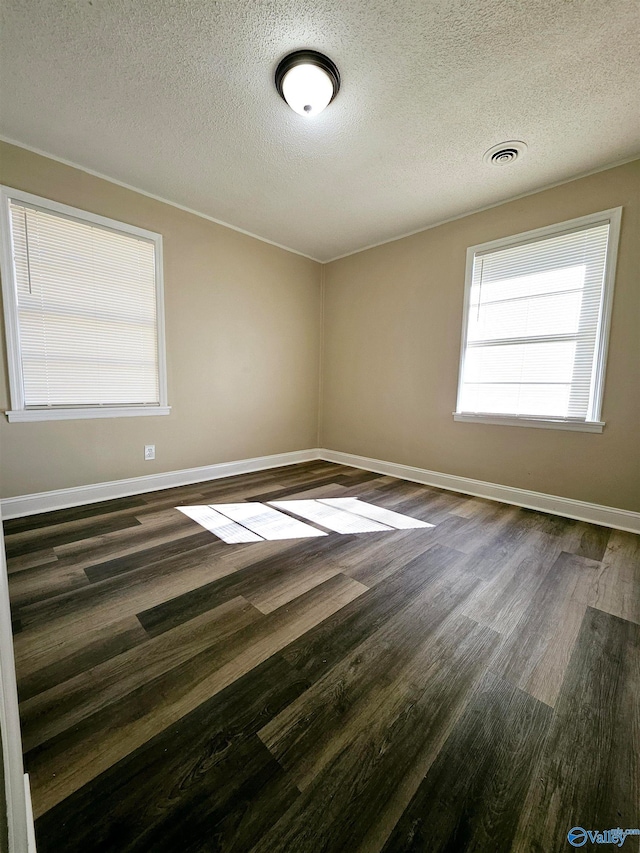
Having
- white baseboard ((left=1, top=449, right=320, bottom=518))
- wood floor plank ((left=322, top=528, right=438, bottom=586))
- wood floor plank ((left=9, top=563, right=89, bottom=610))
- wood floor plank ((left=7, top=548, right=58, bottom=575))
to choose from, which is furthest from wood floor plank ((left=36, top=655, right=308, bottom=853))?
white baseboard ((left=1, top=449, right=320, bottom=518))

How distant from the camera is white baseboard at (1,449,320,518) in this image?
2492mm

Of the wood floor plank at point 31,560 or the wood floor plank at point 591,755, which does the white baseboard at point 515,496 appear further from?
the wood floor plank at point 31,560

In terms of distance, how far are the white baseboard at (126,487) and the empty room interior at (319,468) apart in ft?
0.08

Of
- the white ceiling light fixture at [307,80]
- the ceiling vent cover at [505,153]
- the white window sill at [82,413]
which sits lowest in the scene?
the white window sill at [82,413]

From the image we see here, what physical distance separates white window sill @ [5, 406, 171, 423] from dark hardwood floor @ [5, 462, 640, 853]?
93 cm

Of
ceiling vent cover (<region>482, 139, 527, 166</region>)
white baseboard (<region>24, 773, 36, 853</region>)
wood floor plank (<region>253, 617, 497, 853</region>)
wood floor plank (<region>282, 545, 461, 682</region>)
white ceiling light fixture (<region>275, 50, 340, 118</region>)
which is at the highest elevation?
ceiling vent cover (<region>482, 139, 527, 166</region>)

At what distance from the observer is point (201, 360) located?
3.43m

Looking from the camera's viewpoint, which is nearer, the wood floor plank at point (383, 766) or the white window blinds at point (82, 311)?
the wood floor plank at point (383, 766)

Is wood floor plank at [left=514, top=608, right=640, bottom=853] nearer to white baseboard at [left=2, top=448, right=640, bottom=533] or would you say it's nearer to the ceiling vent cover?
white baseboard at [left=2, top=448, right=640, bottom=533]

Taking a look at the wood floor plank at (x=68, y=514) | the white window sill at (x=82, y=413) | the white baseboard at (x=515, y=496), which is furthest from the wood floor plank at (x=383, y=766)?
the white window sill at (x=82, y=413)

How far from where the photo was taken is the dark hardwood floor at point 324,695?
80 cm

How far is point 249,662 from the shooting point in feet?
4.07

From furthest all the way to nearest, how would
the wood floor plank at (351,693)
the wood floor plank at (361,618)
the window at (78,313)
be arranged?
the window at (78,313) < the wood floor plank at (361,618) < the wood floor plank at (351,693)

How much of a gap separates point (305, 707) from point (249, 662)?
0.28m
